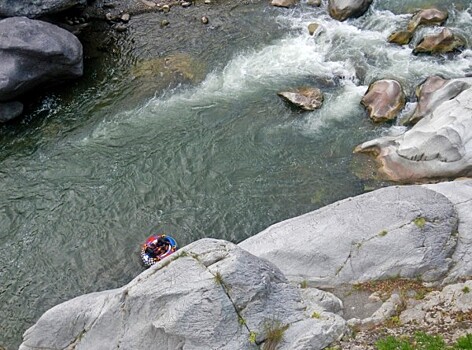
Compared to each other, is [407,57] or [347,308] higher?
[407,57]

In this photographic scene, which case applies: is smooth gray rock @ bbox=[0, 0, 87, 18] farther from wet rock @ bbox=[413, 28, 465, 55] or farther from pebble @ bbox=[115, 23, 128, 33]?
wet rock @ bbox=[413, 28, 465, 55]

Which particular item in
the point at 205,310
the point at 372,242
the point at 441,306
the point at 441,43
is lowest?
the point at 372,242

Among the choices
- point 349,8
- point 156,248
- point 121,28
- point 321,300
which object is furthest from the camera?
point 121,28

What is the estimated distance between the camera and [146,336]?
12.0 metres

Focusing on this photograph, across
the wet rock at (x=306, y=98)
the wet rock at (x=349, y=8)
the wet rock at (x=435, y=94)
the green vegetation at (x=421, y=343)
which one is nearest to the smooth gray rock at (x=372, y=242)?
the green vegetation at (x=421, y=343)

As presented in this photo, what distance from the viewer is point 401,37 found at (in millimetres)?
24078

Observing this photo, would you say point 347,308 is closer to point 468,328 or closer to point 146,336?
point 468,328

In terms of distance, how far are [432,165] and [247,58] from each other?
32.6ft

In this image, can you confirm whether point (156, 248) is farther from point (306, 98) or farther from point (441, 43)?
point (441, 43)

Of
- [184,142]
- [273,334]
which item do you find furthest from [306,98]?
[273,334]

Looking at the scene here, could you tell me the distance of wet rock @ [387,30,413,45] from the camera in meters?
24.0

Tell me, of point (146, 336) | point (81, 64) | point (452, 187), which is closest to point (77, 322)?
point (146, 336)

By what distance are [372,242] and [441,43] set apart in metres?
12.3

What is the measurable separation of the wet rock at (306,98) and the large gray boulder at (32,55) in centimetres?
910
